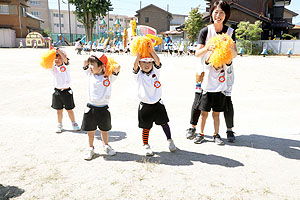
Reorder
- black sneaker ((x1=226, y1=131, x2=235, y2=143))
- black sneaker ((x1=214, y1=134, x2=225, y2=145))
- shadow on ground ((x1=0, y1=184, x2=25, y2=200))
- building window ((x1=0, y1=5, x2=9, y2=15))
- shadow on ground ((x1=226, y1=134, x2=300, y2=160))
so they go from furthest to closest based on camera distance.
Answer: building window ((x1=0, y1=5, x2=9, y2=15)), black sneaker ((x1=226, y1=131, x2=235, y2=143)), black sneaker ((x1=214, y1=134, x2=225, y2=145)), shadow on ground ((x1=226, y1=134, x2=300, y2=160)), shadow on ground ((x1=0, y1=184, x2=25, y2=200))

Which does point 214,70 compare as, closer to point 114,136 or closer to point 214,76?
point 214,76

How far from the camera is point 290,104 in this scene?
243 inches

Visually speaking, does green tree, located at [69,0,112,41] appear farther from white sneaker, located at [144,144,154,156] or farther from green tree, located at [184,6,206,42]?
white sneaker, located at [144,144,154,156]

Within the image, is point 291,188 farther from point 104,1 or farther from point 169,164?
point 104,1

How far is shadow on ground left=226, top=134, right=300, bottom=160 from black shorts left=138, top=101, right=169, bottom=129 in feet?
4.38

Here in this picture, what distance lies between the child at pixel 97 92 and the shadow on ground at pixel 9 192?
36.2 inches

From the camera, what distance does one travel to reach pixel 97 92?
324 cm

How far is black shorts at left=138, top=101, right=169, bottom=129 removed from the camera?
3328 mm

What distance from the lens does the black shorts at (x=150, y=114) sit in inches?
131

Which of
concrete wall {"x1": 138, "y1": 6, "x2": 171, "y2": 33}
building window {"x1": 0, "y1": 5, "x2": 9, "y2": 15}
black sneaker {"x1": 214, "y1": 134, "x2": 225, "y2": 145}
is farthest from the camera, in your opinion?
concrete wall {"x1": 138, "y1": 6, "x2": 171, "y2": 33}

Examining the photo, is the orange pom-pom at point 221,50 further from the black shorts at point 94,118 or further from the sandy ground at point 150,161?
the black shorts at point 94,118

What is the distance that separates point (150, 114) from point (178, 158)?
74 centimetres

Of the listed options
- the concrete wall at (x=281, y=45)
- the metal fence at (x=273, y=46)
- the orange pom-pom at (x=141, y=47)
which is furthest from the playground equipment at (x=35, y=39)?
the orange pom-pom at (x=141, y=47)

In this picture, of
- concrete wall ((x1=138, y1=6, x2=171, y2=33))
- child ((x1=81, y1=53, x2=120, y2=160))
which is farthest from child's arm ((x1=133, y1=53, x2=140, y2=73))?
concrete wall ((x1=138, y1=6, x2=171, y2=33))
